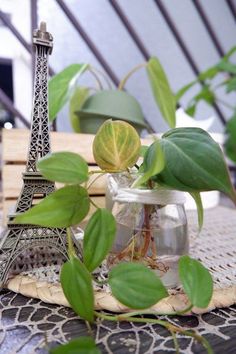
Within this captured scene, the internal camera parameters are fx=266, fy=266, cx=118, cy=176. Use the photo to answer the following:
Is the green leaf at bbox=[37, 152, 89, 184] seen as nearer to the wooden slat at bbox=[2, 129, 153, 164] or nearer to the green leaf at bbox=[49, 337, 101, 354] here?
the green leaf at bbox=[49, 337, 101, 354]

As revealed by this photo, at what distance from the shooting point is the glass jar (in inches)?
11.5

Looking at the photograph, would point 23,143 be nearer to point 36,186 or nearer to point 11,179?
point 11,179

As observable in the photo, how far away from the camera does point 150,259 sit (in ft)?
1.02

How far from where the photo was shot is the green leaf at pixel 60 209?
22 cm

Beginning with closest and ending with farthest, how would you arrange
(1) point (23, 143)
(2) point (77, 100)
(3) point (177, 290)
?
(3) point (177, 290) → (1) point (23, 143) → (2) point (77, 100)

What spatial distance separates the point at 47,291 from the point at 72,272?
0.10 meters

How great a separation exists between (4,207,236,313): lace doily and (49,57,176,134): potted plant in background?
0.24m

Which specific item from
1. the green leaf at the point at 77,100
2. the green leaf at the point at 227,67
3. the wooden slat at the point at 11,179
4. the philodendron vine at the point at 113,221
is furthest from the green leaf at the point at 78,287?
the green leaf at the point at 77,100

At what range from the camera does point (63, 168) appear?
8.5 inches

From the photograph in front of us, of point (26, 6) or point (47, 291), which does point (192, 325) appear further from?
point (26, 6)

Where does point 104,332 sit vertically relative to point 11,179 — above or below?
below

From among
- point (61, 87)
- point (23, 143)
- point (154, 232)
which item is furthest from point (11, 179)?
point (154, 232)

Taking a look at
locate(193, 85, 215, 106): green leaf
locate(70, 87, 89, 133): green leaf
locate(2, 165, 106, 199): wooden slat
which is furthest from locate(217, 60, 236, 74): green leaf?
locate(70, 87, 89, 133): green leaf

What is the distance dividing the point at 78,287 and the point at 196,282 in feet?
0.33
